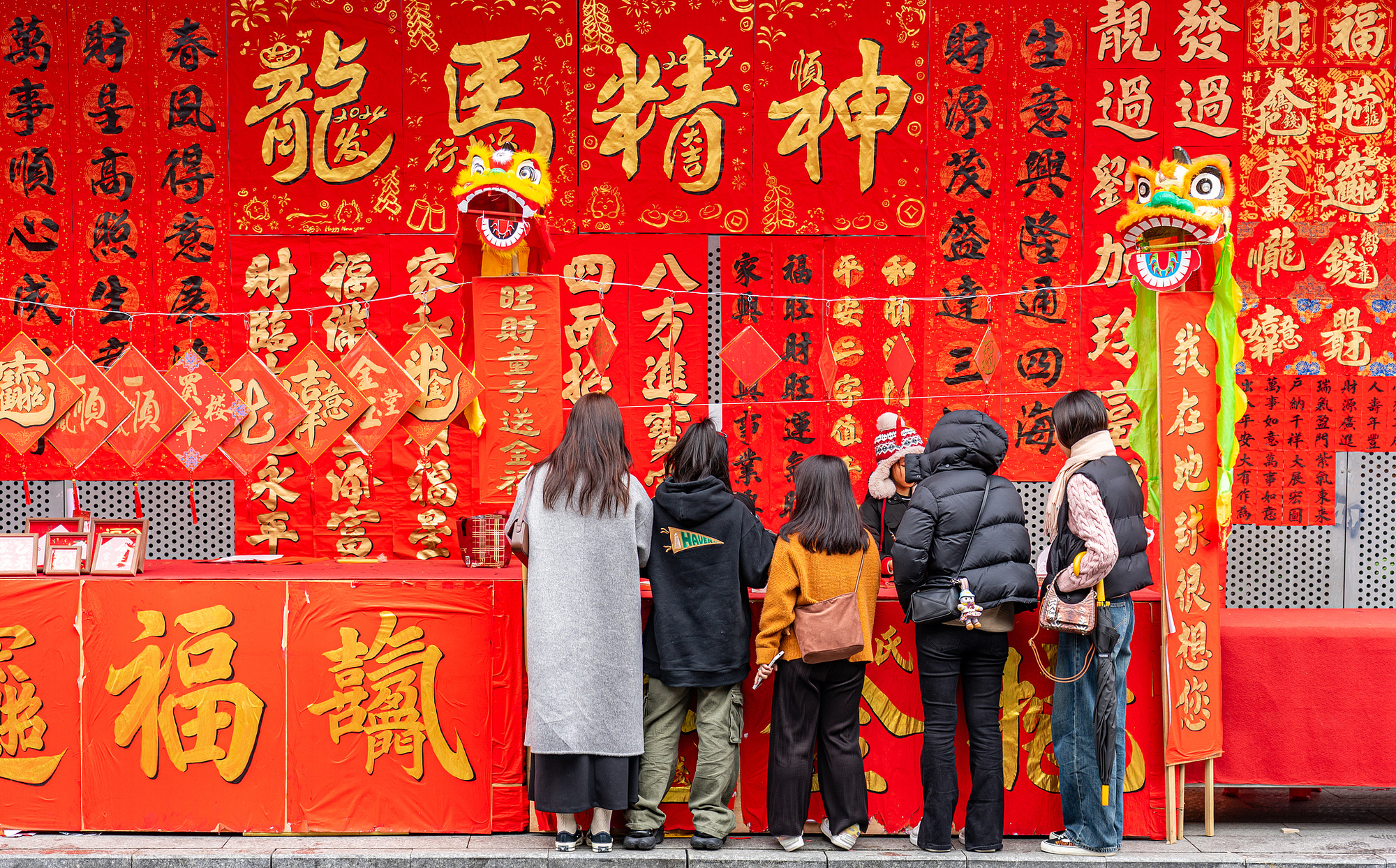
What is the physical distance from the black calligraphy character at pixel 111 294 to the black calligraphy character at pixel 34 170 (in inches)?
22.1

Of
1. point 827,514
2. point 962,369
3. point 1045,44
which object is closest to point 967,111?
point 1045,44

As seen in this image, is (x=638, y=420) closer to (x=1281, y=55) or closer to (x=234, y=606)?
(x=234, y=606)

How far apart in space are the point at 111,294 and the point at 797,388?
3.79 meters

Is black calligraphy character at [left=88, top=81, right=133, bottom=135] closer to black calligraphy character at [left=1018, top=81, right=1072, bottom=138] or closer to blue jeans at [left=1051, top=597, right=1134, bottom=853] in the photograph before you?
black calligraphy character at [left=1018, top=81, right=1072, bottom=138]

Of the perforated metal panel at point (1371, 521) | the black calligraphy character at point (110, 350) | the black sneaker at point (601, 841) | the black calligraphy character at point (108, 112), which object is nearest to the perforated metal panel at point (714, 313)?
the black sneaker at point (601, 841)

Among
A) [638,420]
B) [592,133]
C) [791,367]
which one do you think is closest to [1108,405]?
[791,367]

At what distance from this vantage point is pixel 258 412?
14.7ft

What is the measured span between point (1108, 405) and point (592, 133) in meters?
3.21

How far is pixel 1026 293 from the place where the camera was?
576 centimetres

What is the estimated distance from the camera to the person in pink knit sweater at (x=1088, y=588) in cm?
385

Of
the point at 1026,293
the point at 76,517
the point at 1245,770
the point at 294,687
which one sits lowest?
the point at 1245,770

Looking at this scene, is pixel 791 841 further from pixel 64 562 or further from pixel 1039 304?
pixel 1039 304

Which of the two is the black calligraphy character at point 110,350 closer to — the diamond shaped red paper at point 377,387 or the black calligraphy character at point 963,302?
the diamond shaped red paper at point 377,387

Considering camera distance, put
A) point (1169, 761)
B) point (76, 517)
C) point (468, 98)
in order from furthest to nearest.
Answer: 1. point (468, 98)
2. point (76, 517)
3. point (1169, 761)
